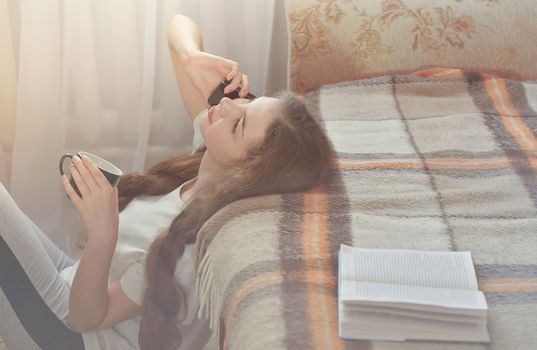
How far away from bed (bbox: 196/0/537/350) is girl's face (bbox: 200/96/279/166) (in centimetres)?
15

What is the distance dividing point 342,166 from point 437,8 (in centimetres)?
55

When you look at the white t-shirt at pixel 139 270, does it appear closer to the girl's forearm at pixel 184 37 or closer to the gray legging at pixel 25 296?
the gray legging at pixel 25 296

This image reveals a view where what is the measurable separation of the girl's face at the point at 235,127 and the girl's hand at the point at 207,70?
21 centimetres

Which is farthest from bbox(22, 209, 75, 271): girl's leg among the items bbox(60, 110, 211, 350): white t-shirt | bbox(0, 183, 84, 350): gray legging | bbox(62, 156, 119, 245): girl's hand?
bbox(62, 156, 119, 245): girl's hand

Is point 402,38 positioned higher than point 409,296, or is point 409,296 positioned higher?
point 402,38

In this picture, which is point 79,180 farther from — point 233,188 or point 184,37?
point 184,37

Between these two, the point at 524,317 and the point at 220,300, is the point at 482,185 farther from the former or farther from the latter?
the point at 220,300

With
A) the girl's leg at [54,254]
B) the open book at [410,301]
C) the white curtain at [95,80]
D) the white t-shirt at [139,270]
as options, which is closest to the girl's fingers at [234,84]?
the white t-shirt at [139,270]

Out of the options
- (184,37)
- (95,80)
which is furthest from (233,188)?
(95,80)

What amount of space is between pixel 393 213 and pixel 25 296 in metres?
0.67

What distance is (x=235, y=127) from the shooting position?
58.4 inches

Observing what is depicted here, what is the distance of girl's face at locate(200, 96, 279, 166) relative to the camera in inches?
57.8

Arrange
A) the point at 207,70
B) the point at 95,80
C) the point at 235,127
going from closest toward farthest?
the point at 235,127 < the point at 207,70 < the point at 95,80

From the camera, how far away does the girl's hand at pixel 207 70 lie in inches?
67.5
